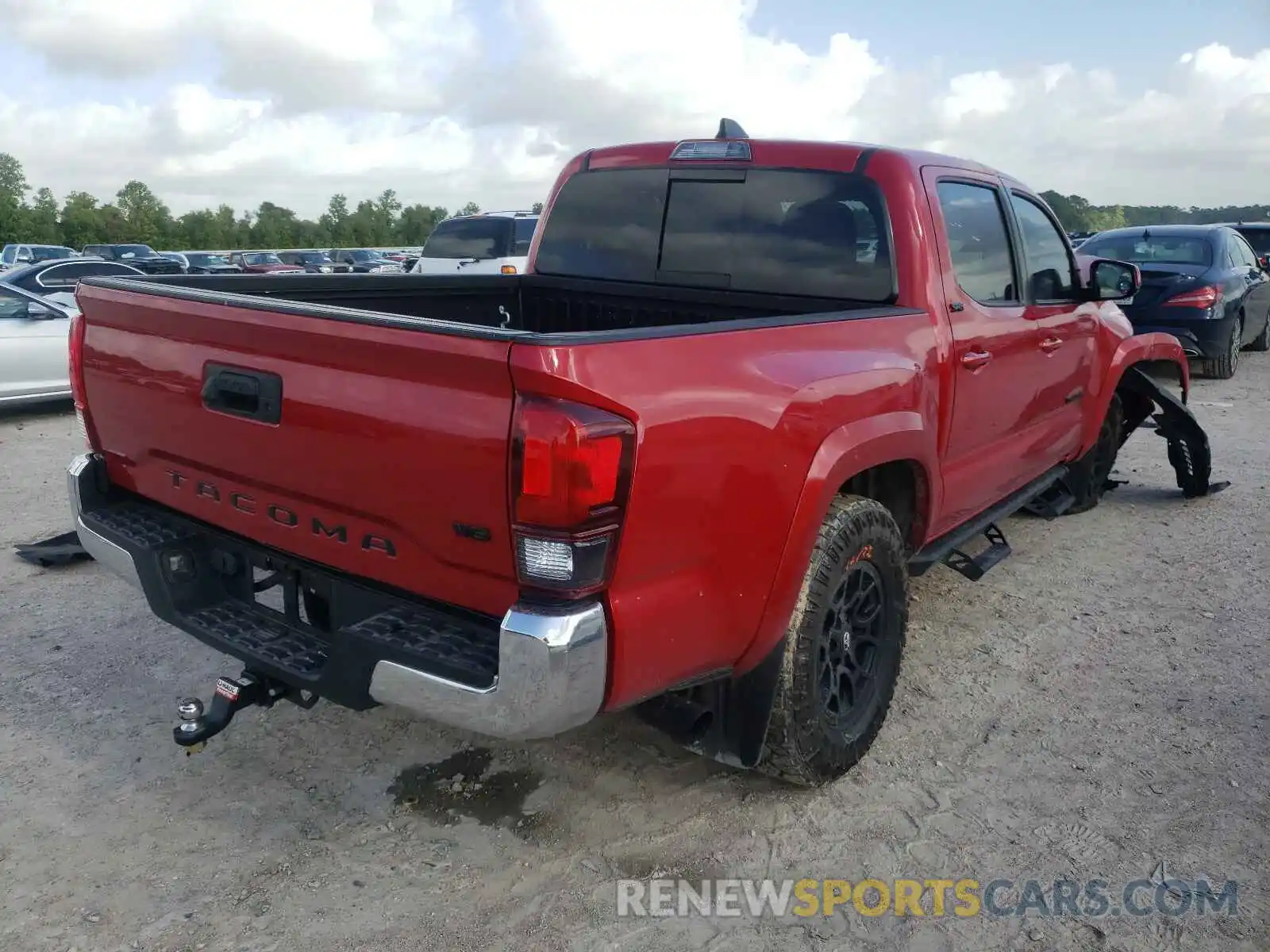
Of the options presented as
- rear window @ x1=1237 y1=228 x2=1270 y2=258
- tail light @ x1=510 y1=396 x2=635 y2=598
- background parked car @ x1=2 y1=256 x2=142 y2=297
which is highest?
rear window @ x1=1237 y1=228 x2=1270 y2=258

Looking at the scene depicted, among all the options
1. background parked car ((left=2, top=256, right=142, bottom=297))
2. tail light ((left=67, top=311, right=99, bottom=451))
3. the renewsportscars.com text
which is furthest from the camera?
background parked car ((left=2, top=256, right=142, bottom=297))

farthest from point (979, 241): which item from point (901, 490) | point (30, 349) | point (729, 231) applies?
point (30, 349)

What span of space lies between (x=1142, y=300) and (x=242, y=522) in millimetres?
10126

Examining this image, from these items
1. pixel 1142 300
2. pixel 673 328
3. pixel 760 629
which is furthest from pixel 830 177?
pixel 1142 300

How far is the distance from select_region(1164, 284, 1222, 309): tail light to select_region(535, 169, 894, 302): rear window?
8.49 metres

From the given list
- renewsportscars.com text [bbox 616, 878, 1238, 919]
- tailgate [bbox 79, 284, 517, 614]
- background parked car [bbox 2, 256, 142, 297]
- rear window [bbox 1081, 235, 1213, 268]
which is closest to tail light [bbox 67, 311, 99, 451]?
tailgate [bbox 79, 284, 517, 614]

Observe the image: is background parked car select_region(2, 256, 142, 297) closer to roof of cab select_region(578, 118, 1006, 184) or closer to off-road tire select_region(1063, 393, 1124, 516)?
roof of cab select_region(578, 118, 1006, 184)

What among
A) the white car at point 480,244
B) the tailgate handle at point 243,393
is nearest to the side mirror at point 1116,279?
the tailgate handle at point 243,393

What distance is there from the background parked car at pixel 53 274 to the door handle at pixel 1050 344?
10.7 metres

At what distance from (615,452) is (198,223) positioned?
84.0 m

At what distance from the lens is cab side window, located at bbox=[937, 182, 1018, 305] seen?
12.1 ft

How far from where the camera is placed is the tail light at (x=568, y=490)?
2.04 metres

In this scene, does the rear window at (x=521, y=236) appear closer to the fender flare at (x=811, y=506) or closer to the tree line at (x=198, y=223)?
the fender flare at (x=811, y=506)

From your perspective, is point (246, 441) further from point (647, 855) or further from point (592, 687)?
point (647, 855)
